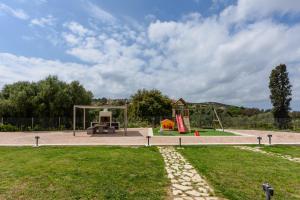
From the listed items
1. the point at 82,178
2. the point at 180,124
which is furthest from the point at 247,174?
the point at 180,124

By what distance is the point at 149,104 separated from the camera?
39.8 metres

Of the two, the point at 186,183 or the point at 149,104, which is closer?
the point at 186,183

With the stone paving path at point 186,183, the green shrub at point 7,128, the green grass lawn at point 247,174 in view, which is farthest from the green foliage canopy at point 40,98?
the stone paving path at point 186,183

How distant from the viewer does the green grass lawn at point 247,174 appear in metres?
5.66

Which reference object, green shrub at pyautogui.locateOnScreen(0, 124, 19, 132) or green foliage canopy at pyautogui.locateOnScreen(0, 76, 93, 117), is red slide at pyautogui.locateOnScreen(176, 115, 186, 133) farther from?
green shrub at pyautogui.locateOnScreen(0, 124, 19, 132)

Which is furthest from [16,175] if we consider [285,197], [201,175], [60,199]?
[285,197]

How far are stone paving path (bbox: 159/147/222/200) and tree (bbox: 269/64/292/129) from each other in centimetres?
2599

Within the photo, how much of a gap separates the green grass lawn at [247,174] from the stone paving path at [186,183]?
0.72 feet

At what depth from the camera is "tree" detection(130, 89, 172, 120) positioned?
39.6m

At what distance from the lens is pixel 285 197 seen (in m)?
5.38

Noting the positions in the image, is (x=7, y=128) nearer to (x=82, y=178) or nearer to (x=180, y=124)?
(x=180, y=124)

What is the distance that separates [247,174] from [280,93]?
26913 millimetres

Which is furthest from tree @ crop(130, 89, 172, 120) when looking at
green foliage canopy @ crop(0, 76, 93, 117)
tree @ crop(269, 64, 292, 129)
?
tree @ crop(269, 64, 292, 129)

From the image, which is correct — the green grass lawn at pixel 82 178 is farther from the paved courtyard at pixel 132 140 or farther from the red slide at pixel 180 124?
the red slide at pixel 180 124
